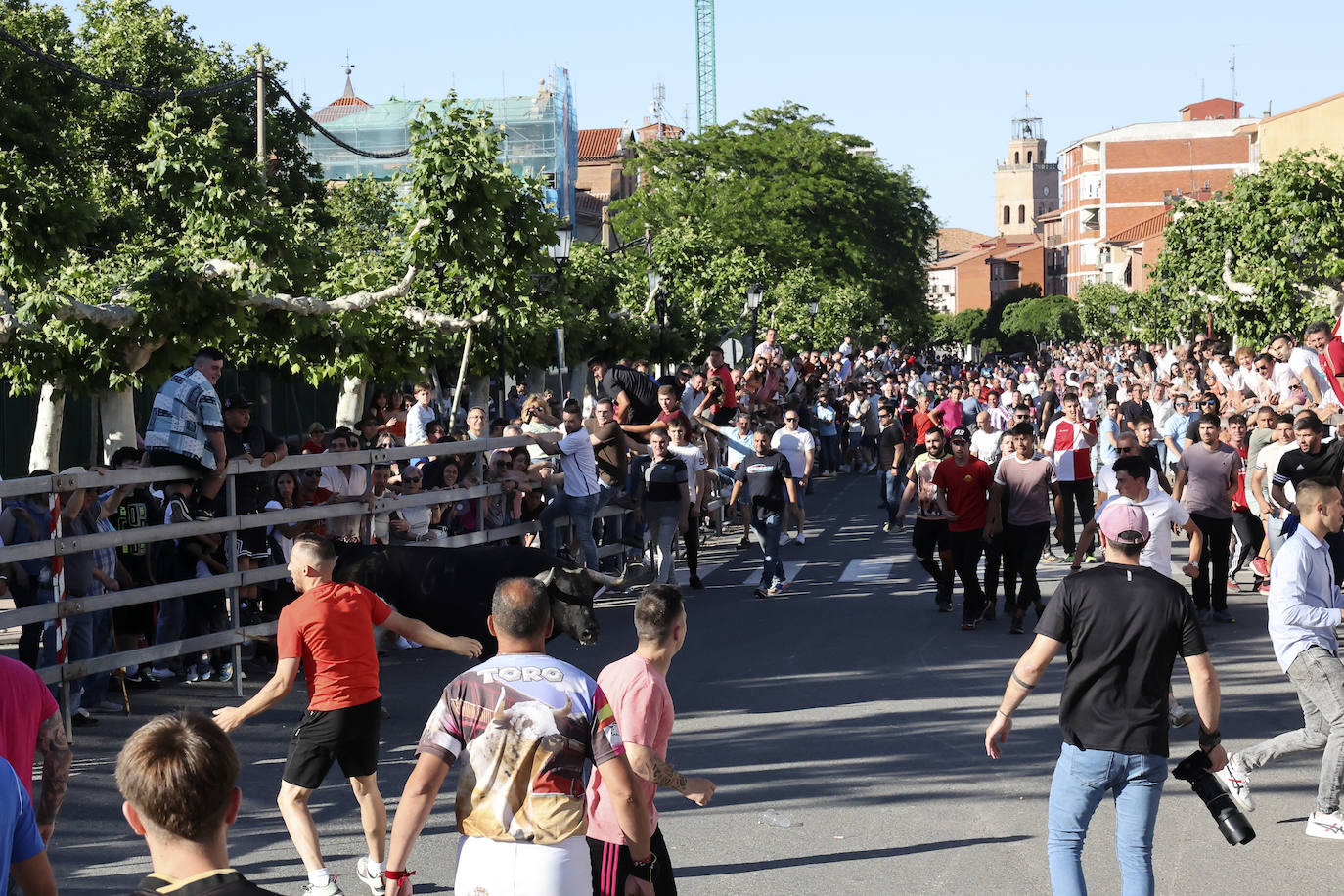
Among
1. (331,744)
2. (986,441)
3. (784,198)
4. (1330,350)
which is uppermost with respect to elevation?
(784,198)

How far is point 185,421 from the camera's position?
10.1 m

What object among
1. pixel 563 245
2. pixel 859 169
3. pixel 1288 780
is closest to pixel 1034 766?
pixel 1288 780

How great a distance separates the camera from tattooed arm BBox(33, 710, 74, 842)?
4578 millimetres

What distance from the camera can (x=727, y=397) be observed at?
2292 centimetres

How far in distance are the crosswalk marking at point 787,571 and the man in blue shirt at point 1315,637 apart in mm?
8839

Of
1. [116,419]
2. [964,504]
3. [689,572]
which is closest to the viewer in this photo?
[964,504]

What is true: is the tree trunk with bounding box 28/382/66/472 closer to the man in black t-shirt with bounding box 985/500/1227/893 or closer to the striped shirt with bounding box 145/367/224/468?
the striped shirt with bounding box 145/367/224/468

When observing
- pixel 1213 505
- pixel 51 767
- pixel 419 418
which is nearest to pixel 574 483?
pixel 419 418

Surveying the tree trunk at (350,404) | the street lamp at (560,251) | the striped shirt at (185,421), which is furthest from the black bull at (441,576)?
the tree trunk at (350,404)

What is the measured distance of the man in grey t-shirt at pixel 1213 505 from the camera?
13.2 metres

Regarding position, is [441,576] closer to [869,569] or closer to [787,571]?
[787,571]

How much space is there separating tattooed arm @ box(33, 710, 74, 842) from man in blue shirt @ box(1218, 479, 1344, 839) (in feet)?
17.2

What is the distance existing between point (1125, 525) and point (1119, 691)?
2.11 feet

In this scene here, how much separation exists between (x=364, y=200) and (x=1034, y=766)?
4184cm
